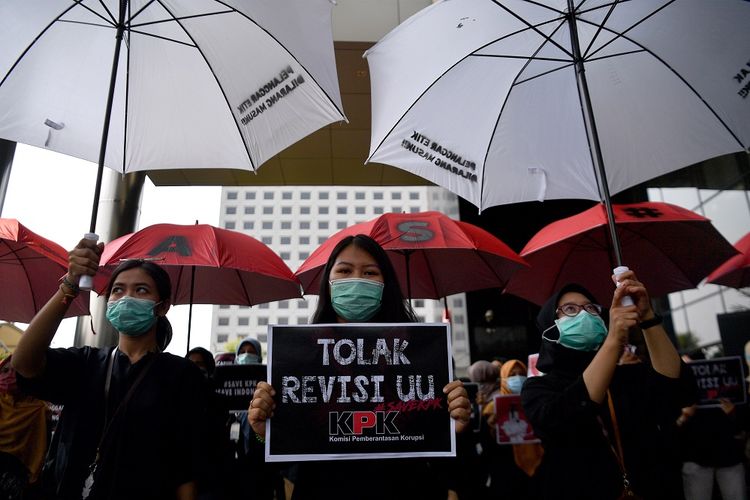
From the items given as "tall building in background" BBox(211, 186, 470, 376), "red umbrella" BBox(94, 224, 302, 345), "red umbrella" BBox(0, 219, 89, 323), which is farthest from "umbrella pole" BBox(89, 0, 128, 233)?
"tall building in background" BBox(211, 186, 470, 376)

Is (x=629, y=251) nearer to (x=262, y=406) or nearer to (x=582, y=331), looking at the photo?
(x=582, y=331)

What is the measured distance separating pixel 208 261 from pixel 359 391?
3408mm

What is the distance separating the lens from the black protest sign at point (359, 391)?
2244 millimetres

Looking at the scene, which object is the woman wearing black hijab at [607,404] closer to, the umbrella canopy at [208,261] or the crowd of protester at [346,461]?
the crowd of protester at [346,461]

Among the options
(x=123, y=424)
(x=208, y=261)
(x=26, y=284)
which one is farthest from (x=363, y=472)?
(x=26, y=284)

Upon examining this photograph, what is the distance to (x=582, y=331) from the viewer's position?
3.23 m

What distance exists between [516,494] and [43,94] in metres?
6.01

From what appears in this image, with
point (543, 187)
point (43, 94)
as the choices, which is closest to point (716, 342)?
point (543, 187)

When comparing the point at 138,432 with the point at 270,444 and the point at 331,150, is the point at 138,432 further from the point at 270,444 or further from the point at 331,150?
the point at 331,150

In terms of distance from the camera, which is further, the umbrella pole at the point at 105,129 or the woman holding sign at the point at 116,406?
the umbrella pole at the point at 105,129

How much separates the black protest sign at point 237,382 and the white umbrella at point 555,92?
2225 millimetres

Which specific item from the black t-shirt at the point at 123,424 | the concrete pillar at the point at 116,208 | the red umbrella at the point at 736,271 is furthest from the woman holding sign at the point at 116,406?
the concrete pillar at the point at 116,208

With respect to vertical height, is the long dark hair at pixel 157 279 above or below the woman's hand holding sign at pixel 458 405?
above

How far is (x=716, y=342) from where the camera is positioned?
1228 cm
